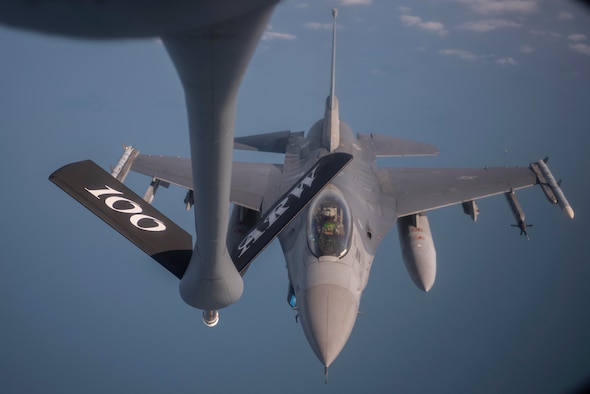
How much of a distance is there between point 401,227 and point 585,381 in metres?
6.20

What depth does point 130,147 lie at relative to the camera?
607 inches

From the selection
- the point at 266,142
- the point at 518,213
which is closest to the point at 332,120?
the point at 266,142

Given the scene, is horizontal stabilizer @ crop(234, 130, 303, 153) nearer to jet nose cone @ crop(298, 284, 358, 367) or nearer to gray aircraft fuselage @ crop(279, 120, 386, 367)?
gray aircraft fuselage @ crop(279, 120, 386, 367)

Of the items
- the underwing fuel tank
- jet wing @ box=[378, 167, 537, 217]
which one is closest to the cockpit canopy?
the underwing fuel tank

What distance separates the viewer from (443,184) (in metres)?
15.4

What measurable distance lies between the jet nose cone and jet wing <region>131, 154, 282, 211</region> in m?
4.72

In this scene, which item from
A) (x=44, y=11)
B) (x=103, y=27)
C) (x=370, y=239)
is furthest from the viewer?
(x=370, y=239)

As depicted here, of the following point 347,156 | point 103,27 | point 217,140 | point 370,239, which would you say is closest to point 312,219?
point 370,239

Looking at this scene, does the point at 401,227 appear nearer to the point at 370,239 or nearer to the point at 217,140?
the point at 370,239

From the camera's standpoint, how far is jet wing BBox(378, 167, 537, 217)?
14.3 metres

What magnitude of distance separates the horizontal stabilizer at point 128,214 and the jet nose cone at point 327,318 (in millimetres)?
3578

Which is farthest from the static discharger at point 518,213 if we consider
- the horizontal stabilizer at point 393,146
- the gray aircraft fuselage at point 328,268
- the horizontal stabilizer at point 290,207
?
the horizontal stabilizer at point 290,207

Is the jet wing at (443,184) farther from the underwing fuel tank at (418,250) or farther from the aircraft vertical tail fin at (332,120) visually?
the aircraft vertical tail fin at (332,120)

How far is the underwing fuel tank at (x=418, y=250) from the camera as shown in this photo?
1302 centimetres
